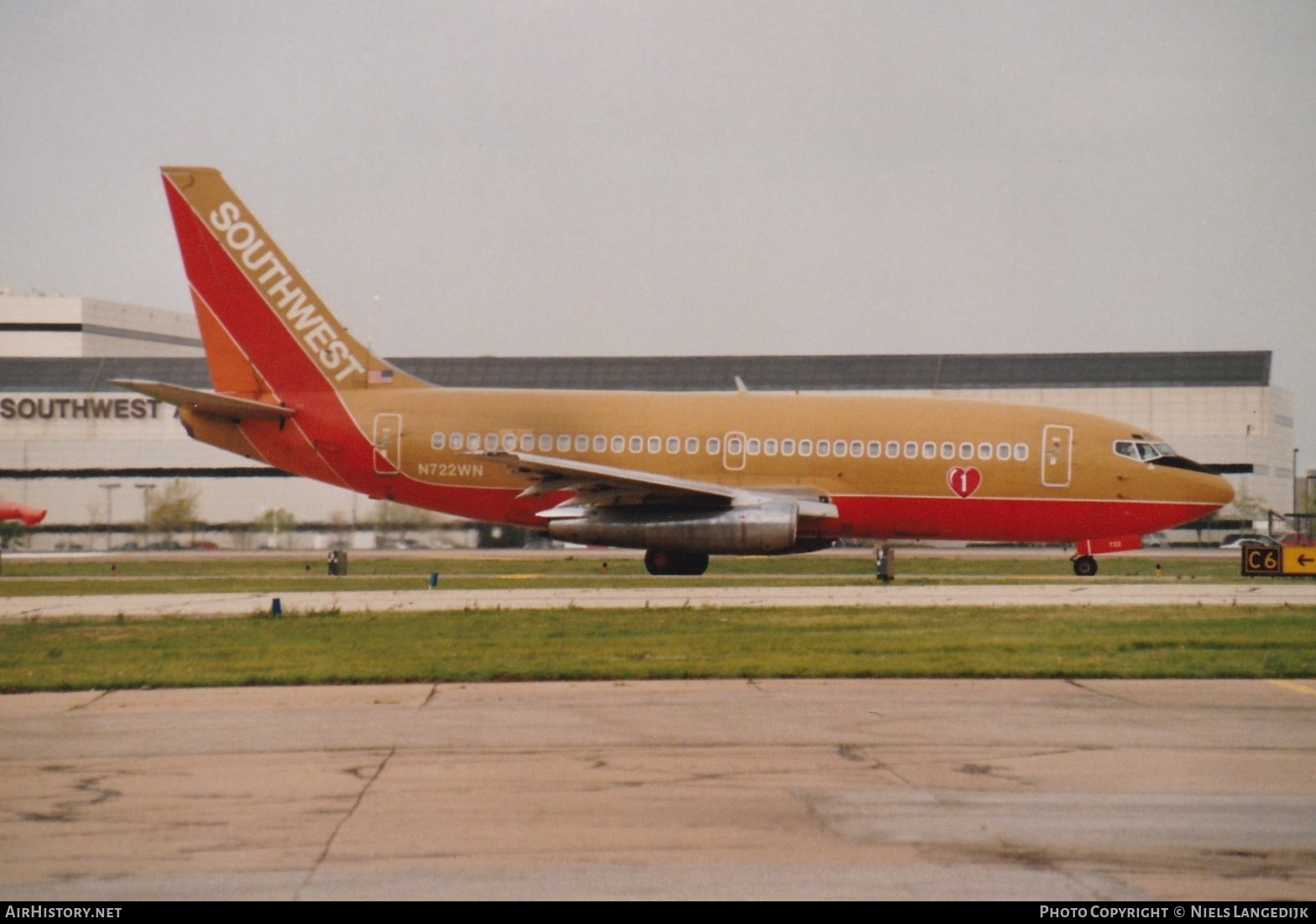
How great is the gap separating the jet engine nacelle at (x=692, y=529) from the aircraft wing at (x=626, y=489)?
0.23m

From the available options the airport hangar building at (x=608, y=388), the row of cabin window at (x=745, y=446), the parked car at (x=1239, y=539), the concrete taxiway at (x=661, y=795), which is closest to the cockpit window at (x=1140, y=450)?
the row of cabin window at (x=745, y=446)

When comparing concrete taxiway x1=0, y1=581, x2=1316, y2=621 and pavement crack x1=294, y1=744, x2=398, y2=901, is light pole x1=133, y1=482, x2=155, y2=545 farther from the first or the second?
pavement crack x1=294, y1=744, x2=398, y2=901

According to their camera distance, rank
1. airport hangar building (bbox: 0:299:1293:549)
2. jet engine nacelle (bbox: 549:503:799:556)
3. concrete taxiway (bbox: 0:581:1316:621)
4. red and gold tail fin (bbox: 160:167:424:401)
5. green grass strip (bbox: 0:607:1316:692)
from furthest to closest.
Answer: airport hangar building (bbox: 0:299:1293:549) → red and gold tail fin (bbox: 160:167:424:401) → jet engine nacelle (bbox: 549:503:799:556) → concrete taxiway (bbox: 0:581:1316:621) → green grass strip (bbox: 0:607:1316:692)

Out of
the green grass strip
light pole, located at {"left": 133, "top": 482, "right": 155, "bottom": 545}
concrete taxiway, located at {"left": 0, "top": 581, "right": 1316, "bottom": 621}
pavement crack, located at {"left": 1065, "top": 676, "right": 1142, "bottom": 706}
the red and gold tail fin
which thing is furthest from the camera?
light pole, located at {"left": 133, "top": 482, "right": 155, "bottom": 545}

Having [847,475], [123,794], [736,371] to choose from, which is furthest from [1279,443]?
[123,794]

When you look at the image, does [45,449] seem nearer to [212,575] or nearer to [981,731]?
[212,575]

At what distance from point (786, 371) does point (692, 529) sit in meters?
48.7

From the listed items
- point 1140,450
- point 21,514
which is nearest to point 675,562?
point 1140,450

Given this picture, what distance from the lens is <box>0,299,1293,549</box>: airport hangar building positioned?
69812mm

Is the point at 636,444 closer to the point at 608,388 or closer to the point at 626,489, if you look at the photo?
the point at 626,489

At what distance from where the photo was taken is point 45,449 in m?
70.9

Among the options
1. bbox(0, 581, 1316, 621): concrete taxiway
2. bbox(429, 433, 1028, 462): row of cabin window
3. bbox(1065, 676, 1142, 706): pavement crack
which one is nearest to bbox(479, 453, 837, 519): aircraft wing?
bbox(429, 433, 1028, 462): row of cabin window

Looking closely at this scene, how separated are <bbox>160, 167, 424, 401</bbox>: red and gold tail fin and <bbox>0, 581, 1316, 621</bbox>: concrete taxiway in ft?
24.9

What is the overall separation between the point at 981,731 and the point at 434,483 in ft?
75.1
